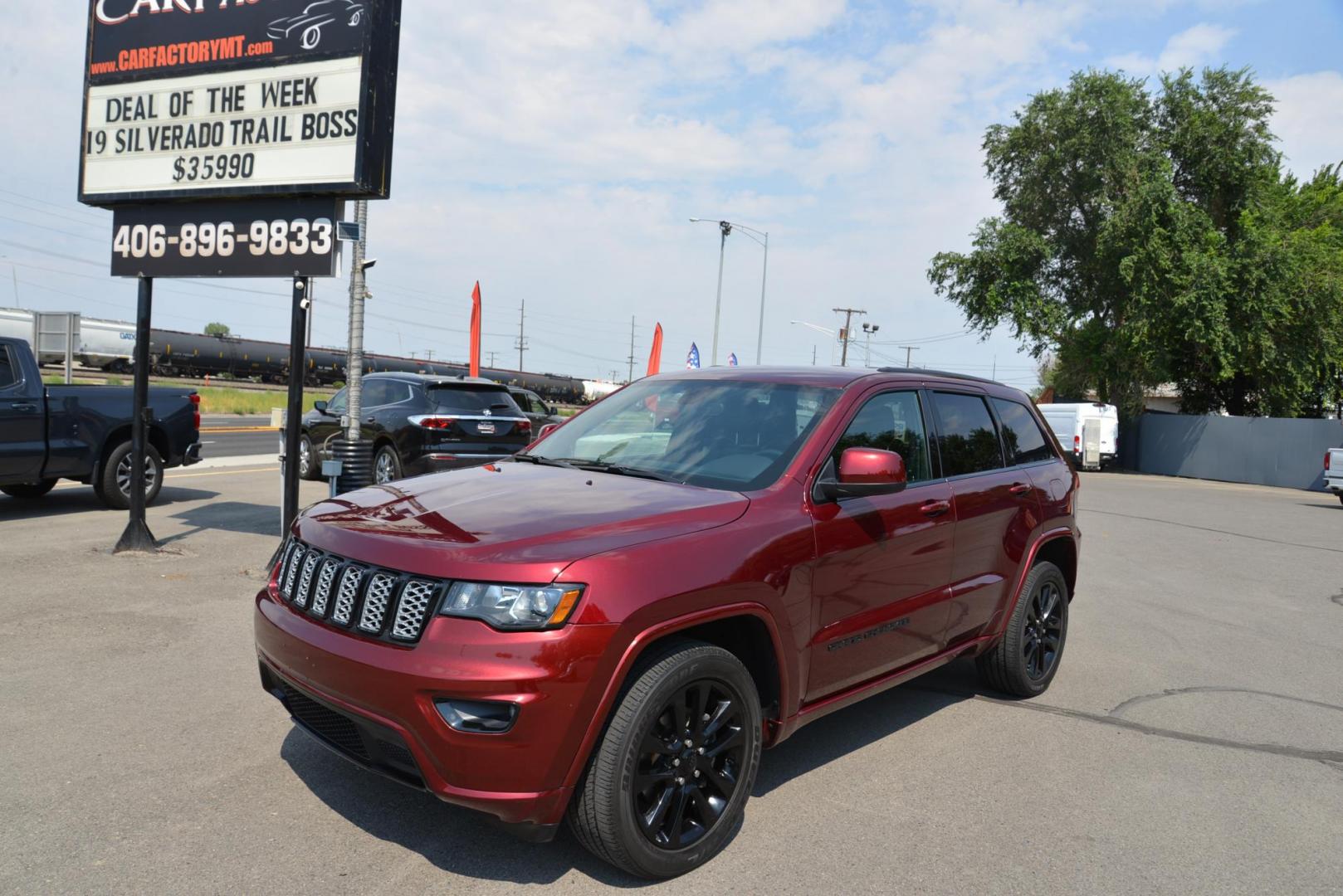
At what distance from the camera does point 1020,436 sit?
5684 millimetres

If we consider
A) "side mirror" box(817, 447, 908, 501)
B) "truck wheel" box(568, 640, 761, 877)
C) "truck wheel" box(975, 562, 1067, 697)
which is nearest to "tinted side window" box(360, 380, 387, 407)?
"truck wheel" box(975, 562, 1067, 697)

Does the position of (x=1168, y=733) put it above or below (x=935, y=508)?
below

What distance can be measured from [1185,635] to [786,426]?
4.89m

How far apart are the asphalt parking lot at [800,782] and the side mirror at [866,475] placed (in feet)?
4.13

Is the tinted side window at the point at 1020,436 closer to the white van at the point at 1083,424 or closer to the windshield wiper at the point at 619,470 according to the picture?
the windshield wiper at the point at 619,470

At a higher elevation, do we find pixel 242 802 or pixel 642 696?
pixel 642 696

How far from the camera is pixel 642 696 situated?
3.13m

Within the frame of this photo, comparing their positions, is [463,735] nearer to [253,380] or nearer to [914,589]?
[914,589]

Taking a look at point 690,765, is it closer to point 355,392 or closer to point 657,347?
point 355,392

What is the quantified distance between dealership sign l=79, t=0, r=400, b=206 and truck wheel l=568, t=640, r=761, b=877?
5.89m

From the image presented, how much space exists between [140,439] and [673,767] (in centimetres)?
721

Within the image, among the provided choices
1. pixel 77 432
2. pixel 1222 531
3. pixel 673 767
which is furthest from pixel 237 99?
pixel 1222 531

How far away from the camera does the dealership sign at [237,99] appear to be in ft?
26.1

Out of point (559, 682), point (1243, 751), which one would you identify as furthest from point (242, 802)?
A: point (1243, 751)
